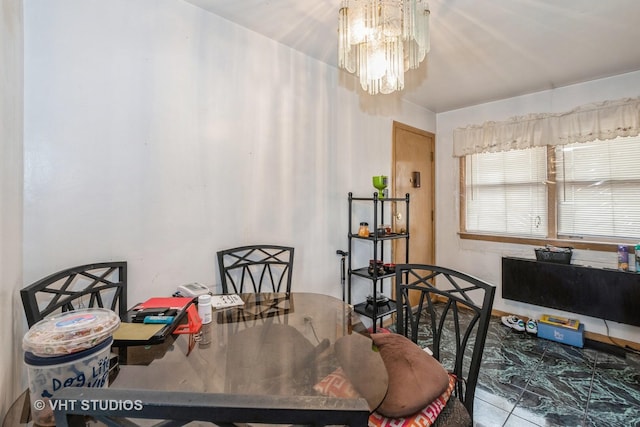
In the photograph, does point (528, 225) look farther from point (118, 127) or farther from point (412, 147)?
point (118, 127)

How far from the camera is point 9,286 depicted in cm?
104

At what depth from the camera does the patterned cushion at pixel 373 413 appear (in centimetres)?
89

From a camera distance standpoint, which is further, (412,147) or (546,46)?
(412,147)

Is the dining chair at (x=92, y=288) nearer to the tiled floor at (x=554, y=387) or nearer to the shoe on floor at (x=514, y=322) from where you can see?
the tiled floor at (x=554, y=387)

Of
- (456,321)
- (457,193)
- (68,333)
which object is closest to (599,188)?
(457,193)

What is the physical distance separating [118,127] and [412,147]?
9.87ft

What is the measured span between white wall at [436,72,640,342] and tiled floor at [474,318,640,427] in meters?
0.57

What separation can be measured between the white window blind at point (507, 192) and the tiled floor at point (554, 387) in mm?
1243

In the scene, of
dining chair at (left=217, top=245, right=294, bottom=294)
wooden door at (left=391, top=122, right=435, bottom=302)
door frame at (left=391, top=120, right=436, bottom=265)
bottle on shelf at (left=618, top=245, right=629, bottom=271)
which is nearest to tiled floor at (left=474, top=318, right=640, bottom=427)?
bottle on shelf at (left=618, top=245, right=629, bottom=271)

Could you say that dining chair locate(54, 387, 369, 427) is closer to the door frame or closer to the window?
the door frame

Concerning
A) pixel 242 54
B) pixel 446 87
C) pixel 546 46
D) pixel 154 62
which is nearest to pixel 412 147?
pixel 446 87

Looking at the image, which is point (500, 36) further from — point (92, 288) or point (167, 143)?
Answer: point (92, 288)

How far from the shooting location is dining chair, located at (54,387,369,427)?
41cm

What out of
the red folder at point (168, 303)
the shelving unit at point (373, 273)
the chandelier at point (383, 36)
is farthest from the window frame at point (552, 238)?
the red folder at point (168, 303)
